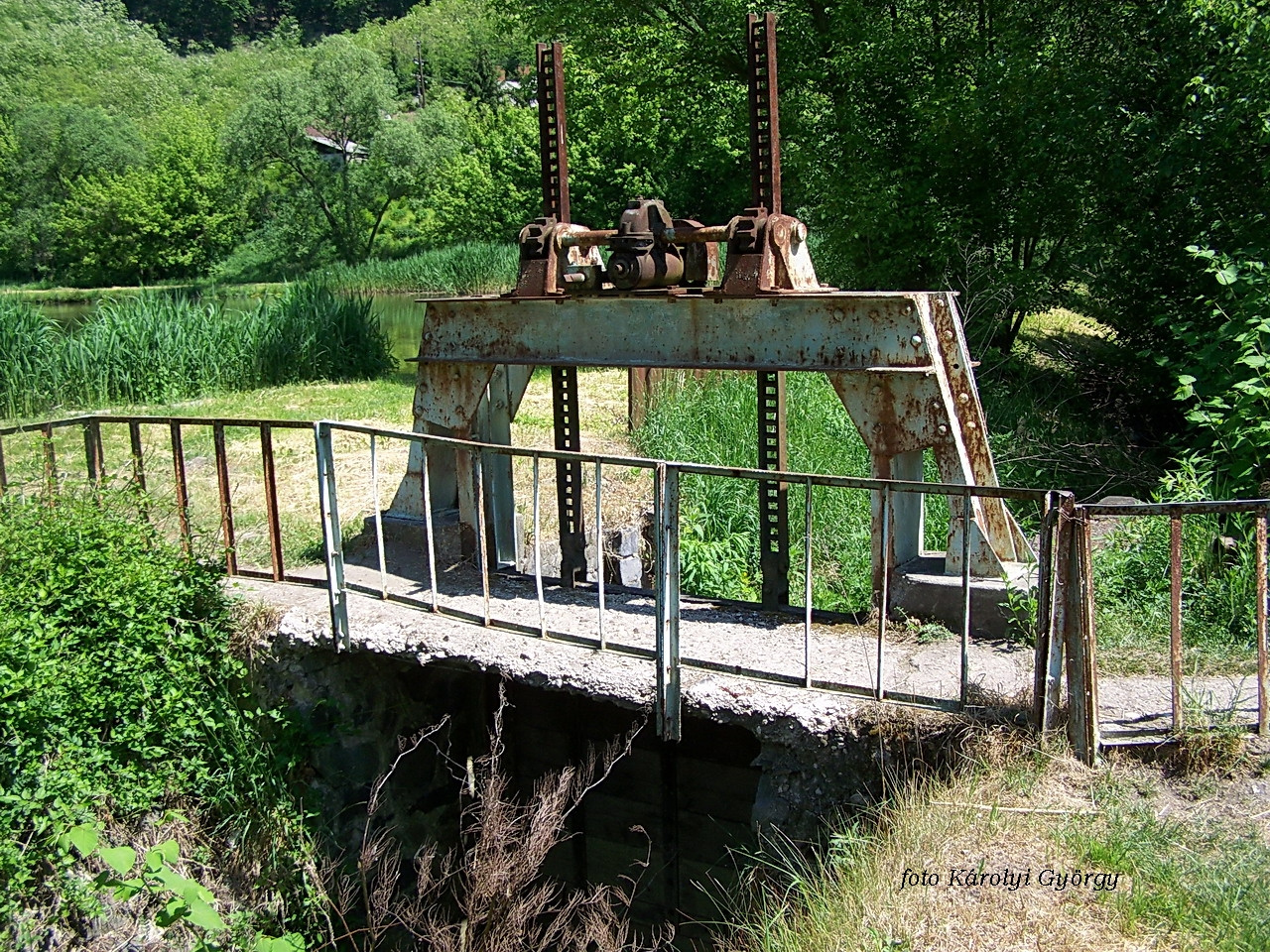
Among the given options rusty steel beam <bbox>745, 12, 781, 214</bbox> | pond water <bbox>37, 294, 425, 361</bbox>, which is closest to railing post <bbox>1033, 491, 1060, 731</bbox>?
rusty steel beam <bbox>745, 12, 781, 214</bbox>

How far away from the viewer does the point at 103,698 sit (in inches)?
213

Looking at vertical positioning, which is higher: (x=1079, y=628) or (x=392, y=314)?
(x=392, y=314)

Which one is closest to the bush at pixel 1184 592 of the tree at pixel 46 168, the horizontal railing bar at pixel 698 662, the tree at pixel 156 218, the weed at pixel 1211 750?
the weed at pixel 1211 750

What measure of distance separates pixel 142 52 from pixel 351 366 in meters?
67.3

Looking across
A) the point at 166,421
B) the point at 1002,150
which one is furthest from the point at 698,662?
the point at 1002,150

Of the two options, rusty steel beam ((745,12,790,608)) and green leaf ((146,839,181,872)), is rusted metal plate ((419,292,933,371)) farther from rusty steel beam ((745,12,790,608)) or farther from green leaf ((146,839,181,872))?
green leaf ((146,839,181,872))

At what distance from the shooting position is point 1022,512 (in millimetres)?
7980

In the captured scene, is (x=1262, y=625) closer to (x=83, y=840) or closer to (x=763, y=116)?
(x=763, y=116)

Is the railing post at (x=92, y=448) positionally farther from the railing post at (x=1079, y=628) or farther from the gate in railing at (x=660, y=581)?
the railing post at (x=1079, y=628)

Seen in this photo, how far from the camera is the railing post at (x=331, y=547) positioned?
5.44 metres

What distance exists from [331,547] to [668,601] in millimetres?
1925

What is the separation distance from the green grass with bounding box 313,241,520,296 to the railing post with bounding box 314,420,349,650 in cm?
2192

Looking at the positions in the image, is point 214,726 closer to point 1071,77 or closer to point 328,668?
point 328,668

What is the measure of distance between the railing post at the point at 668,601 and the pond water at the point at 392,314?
43.9 ft
